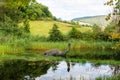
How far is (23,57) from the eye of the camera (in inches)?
997

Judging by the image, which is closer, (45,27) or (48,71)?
(48,71)

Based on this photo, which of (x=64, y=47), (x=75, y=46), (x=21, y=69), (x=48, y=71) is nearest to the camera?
(x=48, y=71)

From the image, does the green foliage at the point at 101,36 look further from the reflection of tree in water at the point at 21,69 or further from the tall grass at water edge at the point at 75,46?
the reflection of tree in water at the point at 21,69

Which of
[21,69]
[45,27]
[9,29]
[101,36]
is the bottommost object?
[45,27]

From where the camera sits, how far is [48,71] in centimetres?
1891

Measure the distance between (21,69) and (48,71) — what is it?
1.83 m

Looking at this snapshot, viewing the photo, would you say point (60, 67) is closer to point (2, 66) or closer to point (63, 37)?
point (2, 66)

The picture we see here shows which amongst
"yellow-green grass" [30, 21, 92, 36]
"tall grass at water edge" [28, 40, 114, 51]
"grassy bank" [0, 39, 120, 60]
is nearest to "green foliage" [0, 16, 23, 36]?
"grassy bank" [0, 39, 120, 60]

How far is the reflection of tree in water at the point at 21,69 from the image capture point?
17548 mm

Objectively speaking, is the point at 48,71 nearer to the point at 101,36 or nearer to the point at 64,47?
the point at 64,47

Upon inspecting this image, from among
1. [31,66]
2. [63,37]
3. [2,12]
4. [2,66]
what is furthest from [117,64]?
[2,12]

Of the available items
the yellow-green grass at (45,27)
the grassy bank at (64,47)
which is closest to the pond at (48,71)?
the grassy bank at (64,47)

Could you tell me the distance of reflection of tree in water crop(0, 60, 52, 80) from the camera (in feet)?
57.6

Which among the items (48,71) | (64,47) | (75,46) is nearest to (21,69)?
(48,71)
